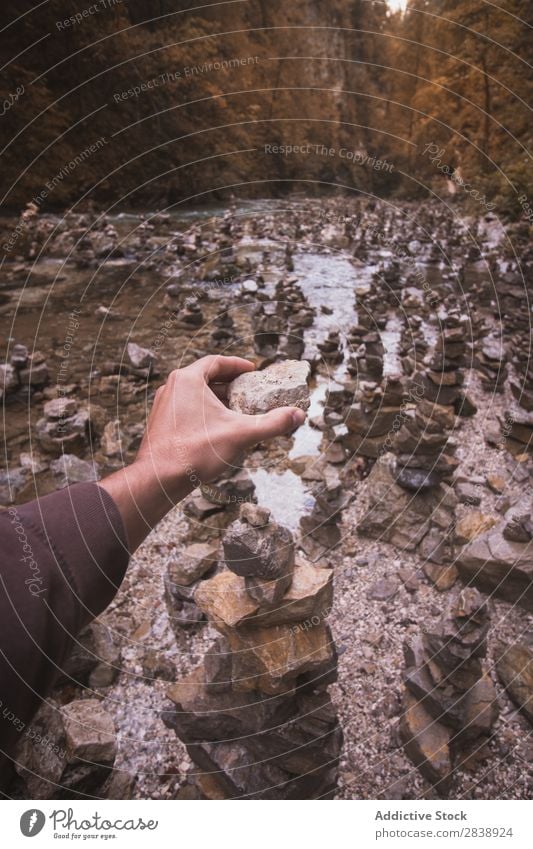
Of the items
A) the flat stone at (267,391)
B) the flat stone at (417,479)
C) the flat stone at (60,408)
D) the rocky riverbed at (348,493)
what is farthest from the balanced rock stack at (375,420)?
the flat stone at (60,408)

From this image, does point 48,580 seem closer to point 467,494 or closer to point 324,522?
point 324,522

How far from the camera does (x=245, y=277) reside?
31.3 feet

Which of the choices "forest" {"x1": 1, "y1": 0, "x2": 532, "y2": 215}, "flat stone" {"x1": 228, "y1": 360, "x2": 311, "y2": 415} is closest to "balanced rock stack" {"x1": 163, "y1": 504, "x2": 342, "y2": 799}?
"flat stone" {"x1": 228, "y1": 360, "x2": 311, "y2": 415}

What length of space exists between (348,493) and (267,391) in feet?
5.96

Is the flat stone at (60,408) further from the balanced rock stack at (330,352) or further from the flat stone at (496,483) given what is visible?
the flat stone at (496,483)

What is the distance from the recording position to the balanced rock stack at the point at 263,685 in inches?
86.8

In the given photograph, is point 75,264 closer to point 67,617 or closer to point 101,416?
point 101,416

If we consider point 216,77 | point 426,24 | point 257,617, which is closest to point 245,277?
point 257,617

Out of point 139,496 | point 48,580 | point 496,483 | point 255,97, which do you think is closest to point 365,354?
point 496,483

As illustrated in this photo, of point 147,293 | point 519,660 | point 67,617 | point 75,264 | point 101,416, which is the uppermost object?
point 75,264

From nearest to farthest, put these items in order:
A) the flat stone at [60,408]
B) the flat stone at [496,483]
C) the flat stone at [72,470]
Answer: the flat stone at [496,483]
the flat stone at [72,470]
the flat stone at [60,408]

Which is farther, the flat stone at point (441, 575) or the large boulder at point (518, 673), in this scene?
the flat stone at point (441, 575)

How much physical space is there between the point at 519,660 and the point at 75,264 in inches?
425

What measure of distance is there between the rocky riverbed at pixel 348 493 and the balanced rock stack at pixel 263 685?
0.35 ft
